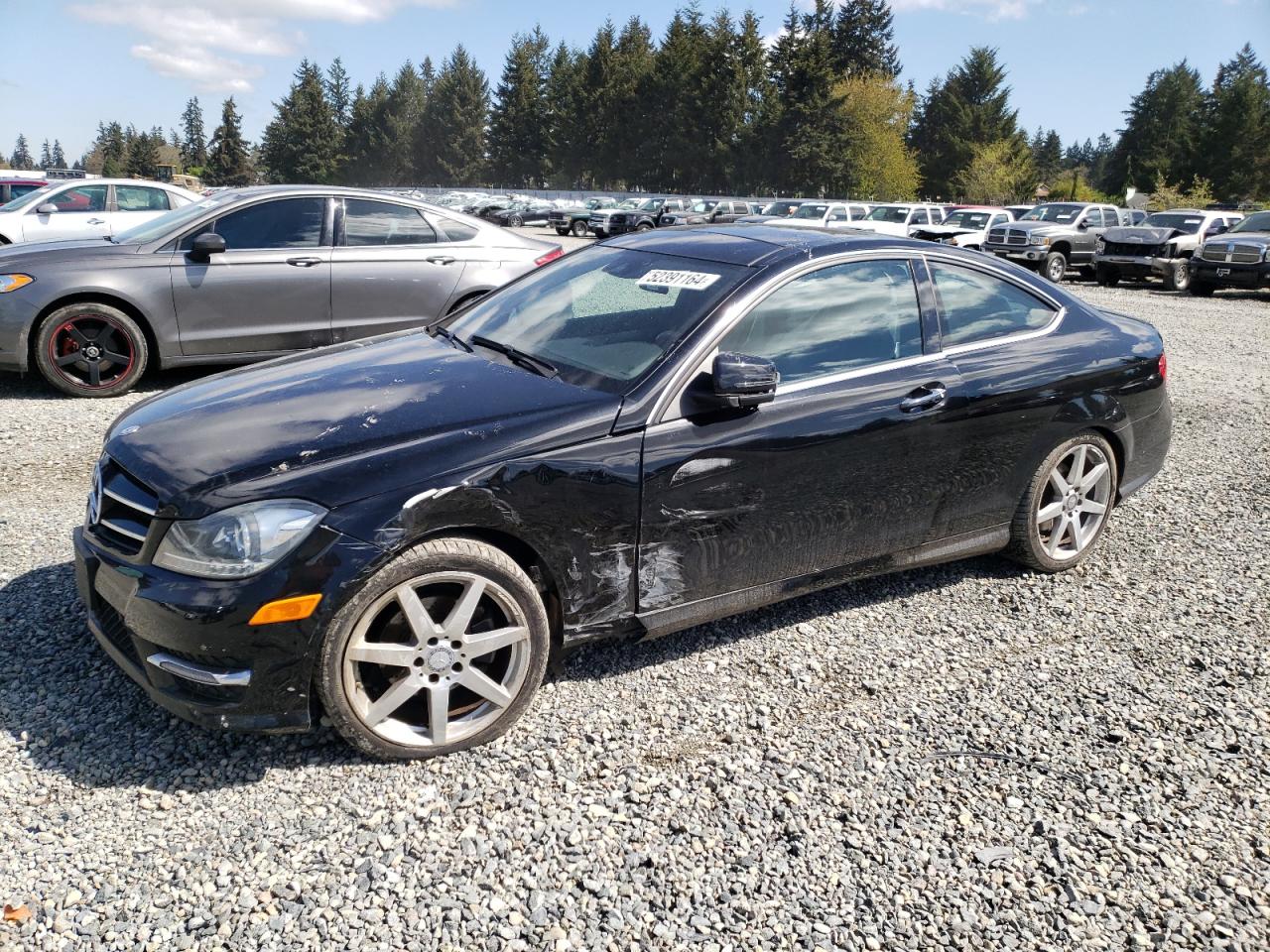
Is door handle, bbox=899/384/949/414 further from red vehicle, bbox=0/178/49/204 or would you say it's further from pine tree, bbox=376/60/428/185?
pine tree, bbox=376/60/428/185

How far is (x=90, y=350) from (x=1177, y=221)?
2522cm

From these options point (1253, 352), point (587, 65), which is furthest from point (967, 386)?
point (587, 65)

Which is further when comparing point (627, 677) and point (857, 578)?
point (857, 578)

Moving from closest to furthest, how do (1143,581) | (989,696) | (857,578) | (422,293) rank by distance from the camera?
(989,696)
(857,578)
(1143,581)
(422,293)

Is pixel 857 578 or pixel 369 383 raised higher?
pixel 369 383

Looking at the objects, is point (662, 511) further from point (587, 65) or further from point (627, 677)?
point (587, 65)

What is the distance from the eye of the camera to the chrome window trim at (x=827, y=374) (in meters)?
3.27

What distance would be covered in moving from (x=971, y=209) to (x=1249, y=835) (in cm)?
2708

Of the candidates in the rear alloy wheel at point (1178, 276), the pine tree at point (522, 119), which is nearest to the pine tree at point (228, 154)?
the pine tree at point (522, 119)

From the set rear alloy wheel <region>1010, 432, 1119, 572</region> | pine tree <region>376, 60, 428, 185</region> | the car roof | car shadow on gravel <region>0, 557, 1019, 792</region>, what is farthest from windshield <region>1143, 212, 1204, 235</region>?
pine tree <region>376, 60, 428, 185</region>

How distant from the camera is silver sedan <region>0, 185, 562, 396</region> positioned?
6945 millimetres

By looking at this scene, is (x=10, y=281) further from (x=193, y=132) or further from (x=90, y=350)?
(x=193, y=132)

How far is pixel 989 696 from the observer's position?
350 cm

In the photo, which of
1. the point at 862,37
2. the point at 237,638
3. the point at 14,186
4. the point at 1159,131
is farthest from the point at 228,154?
the point at 237,638
